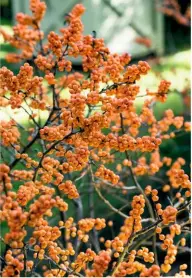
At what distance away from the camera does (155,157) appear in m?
2.70

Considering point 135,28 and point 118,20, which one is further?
point 135,28

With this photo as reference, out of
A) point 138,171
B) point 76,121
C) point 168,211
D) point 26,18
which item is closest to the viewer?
point 168,211

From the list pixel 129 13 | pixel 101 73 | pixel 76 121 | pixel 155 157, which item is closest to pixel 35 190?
pixel 76 121

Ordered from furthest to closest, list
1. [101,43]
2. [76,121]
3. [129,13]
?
[129,13], [101,43], [76,121]

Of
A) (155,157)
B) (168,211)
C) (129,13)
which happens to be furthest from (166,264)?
(129,13)

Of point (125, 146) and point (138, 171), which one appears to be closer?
point (125, 146)

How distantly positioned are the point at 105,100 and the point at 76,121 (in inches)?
5.5

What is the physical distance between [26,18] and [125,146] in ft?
3.05

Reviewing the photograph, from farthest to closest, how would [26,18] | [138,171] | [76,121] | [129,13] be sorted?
[129,13]
[26,18]
[138,171]
[76,121]

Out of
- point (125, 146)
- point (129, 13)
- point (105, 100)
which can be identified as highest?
point (129, 13)

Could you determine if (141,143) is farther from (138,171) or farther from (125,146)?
(138,171)

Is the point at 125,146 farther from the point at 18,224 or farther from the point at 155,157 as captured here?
the point at 155,157

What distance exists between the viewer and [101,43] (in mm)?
1908

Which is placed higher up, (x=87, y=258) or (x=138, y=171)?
(x=138, y=171)
